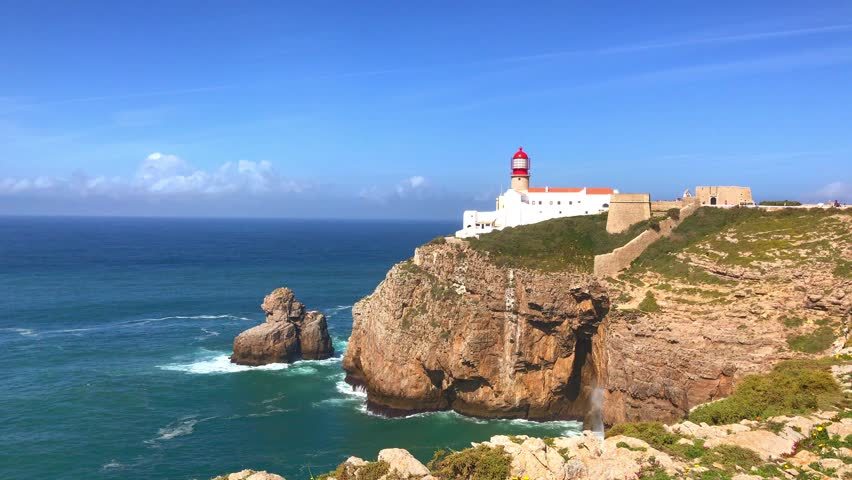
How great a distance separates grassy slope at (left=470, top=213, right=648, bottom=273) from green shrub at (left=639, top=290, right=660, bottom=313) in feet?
23.5

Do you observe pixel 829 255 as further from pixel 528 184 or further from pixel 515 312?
pixel 528 184

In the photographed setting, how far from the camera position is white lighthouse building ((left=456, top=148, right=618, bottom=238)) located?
2554 inches

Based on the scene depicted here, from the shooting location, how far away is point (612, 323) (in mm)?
42281

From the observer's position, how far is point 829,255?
1513 inches

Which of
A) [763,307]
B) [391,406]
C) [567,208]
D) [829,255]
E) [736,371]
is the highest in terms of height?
[567,208]

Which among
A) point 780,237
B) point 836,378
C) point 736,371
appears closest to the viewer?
point 836,378

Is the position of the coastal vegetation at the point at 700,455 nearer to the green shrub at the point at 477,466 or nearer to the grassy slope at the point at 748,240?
the green shrub at the point at 477,466

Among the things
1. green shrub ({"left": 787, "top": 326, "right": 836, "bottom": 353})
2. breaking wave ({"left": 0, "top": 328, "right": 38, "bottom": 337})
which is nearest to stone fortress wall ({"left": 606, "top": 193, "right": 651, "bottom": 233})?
green shrub ({"left": 787, "top": 326, "right": 836, "bottom": 353})

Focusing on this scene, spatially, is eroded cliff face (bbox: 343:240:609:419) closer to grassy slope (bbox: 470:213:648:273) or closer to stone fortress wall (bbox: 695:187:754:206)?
grassy slope (bbox: 470:213:648:273)

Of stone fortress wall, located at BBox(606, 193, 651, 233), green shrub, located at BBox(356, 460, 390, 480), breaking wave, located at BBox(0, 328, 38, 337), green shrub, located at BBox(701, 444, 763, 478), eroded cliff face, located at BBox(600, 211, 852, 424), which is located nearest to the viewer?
green shrub, located at BBox(356, 460, 390, 480)

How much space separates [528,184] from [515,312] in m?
26.2

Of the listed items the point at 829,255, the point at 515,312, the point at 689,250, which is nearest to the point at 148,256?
the point at 515,312

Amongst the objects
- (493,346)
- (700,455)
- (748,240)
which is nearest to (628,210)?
(748,240)

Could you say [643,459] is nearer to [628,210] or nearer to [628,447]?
[628,447]
